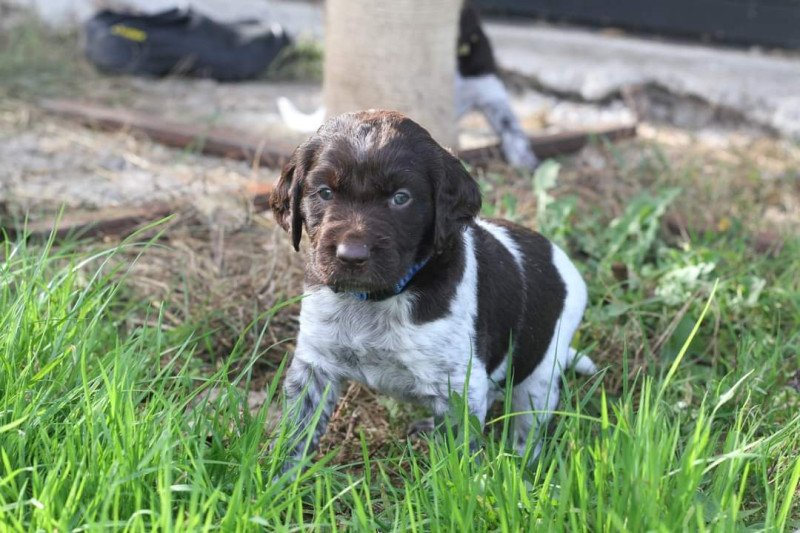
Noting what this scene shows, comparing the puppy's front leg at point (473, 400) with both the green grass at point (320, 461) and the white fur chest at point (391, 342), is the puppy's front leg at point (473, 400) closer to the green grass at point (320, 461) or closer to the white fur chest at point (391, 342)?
the white fur chest at point (391, 342)

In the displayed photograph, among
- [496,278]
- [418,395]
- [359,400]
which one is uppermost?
[496,278]

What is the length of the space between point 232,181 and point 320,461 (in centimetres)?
327

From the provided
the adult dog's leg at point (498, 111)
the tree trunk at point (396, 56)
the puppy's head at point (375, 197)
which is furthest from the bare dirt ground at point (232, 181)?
the puppy's head at point (375, 197)

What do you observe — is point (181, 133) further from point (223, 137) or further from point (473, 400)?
point (473, 400)

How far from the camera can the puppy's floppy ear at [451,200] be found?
114 inches

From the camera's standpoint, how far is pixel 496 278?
128 inches

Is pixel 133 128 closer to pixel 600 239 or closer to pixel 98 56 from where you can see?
pixel 98 56

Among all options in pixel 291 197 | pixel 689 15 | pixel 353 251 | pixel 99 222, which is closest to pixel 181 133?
pixel 99 222

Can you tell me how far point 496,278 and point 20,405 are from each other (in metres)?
1.45

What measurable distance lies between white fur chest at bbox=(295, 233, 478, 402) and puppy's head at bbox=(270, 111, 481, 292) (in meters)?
0.16

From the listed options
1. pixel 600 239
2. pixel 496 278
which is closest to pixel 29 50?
pixel 600 239

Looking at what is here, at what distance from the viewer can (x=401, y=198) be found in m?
2.86

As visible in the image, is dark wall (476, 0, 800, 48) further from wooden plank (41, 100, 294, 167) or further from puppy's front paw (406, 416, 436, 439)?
puppy's front paw (406, 416, 436, 439)

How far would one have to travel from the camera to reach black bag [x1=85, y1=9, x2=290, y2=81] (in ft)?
26.4
